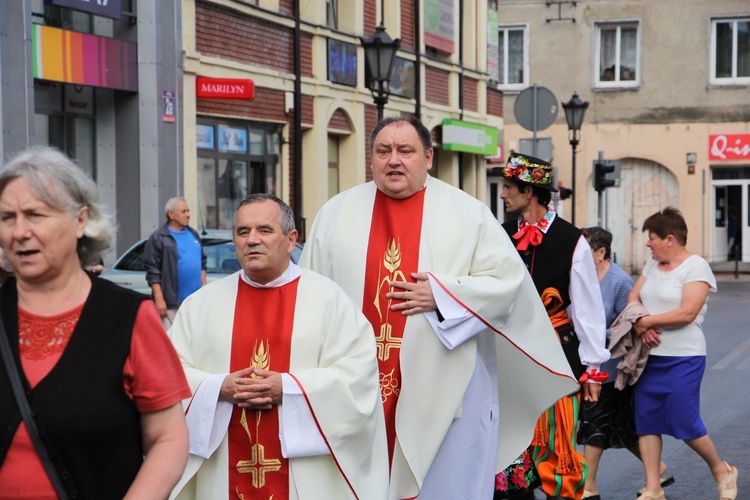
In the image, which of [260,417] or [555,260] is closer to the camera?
[260,417]

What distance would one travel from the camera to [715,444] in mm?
9828

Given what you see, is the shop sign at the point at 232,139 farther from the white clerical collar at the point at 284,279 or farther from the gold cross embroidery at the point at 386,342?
the white clerical collar at the point at 284,279

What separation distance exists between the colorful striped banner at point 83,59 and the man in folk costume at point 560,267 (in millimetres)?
11972

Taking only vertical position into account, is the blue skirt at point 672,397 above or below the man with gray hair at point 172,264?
below

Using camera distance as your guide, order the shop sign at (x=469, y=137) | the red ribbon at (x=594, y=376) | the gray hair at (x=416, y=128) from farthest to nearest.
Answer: the shop sign at (x=469, y=137)
the red ribbon at (x=594, y=376)
the gray hair at (x=416, y=128)

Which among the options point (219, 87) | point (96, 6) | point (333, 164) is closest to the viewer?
point (96, 6)

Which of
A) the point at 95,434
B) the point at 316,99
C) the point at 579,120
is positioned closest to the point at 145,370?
the point at 95,434

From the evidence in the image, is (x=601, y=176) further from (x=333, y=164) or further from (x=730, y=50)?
(x=730, y=50)

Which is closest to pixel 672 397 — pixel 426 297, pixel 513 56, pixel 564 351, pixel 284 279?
pixel 564 351

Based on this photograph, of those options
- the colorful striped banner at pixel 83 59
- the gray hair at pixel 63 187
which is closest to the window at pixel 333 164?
the colorful striped banner at pixel 83 59

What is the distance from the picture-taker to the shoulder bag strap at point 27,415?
120 inches

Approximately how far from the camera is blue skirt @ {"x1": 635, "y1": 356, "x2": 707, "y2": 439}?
7953 mm

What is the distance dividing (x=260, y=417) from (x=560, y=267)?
2.71 m

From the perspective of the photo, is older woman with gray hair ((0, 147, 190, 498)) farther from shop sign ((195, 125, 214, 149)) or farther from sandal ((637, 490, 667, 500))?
shop sign ((195, 125, 214, 149))
